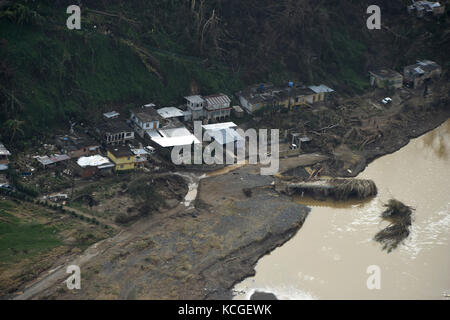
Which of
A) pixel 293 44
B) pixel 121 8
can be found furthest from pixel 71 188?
pixel 293 44

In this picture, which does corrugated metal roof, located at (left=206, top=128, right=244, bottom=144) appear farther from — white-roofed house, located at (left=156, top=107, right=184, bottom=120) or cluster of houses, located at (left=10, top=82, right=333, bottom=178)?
white-roofed house, located at (left=156, top=107, right=184, bottom=120)

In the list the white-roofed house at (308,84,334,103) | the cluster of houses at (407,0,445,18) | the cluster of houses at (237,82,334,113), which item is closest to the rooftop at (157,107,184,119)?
the cluster of houses at (237,82,334,113)

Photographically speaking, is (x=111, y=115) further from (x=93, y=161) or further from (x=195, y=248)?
(x=195, y=248)

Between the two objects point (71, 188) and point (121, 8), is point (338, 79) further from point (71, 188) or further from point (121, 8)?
point (71, 188)

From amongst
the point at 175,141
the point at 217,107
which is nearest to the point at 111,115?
the point at 175,141

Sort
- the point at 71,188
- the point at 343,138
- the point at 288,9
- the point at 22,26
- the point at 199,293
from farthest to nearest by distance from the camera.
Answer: the point at 288,9
the point at 343,138
the point at 22,26
the point at 71,188
the point at 199,293

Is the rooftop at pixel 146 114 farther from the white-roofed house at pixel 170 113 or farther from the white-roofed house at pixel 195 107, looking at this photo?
the white-roofed house at pixel 195 107
